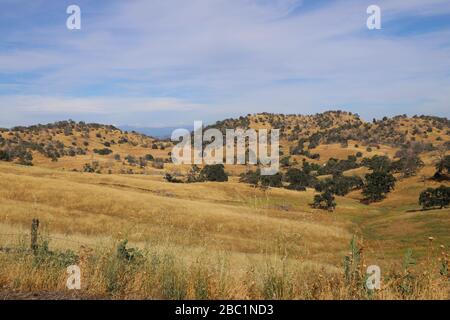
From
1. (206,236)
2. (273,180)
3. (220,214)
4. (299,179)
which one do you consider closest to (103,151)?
(273,180)

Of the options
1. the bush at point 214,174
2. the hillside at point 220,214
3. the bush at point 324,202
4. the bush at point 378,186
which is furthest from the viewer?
the bush at point 214,174

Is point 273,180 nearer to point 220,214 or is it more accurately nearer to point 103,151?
point 220,214

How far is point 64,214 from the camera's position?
120 ft

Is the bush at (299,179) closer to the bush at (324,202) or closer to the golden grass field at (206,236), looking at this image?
the golden grass field at (206,236)

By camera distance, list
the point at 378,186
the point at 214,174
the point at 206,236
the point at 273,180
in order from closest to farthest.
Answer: the point at 206,236, the point at 378,186, the point at 273,180, the point at 214,174

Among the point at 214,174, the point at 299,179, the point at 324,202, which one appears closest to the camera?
the point at 324,202

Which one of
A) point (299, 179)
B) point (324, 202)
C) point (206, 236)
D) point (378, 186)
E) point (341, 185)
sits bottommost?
point (324, 202)

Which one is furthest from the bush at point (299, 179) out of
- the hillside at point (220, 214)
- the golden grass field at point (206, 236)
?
the golden grass field at point (206, 236)

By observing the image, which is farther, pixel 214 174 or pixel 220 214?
pixel 214 174

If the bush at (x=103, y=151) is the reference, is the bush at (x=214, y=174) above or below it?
below

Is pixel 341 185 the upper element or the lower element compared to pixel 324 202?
upper

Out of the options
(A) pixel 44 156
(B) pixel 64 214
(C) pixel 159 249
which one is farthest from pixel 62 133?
(C) pixel 159 249

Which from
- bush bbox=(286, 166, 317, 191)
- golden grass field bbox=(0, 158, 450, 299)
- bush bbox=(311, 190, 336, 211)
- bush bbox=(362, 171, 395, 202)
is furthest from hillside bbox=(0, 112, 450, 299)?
bush bbox=(362, 171, 395, 202)
